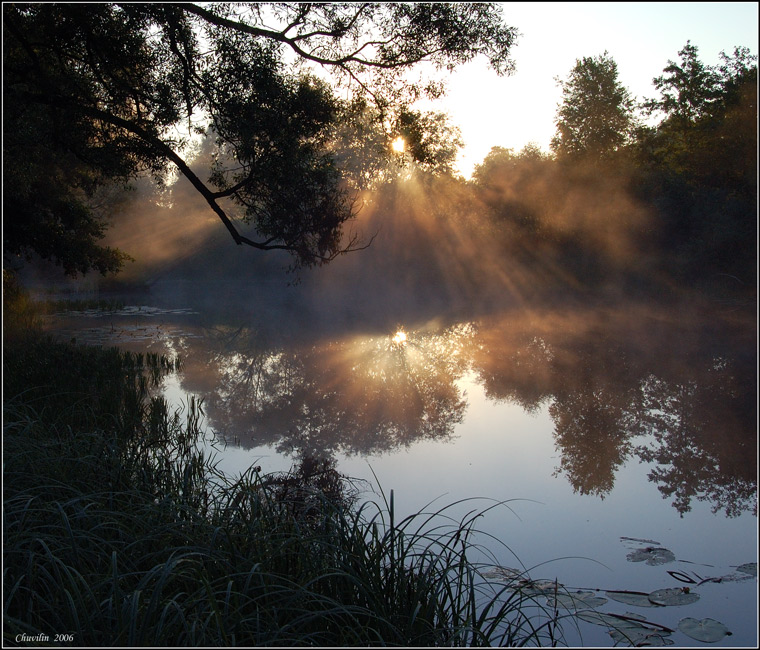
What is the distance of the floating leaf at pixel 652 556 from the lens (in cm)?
438

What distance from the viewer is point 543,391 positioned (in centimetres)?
1041

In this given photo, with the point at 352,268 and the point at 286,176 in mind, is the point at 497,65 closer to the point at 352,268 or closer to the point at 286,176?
the point at 286,176

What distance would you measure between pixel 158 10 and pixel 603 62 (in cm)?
3332

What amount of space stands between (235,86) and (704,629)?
6.70 meters

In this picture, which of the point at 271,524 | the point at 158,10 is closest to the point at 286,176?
the point at 158,10

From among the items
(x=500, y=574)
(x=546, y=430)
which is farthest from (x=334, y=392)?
(x=500, y=574)

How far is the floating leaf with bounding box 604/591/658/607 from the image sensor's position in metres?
3.74

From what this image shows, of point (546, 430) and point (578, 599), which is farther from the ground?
point (546, 430)

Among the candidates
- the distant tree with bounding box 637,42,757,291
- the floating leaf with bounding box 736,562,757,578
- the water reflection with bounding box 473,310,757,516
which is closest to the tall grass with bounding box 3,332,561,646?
the floating leaf with bounding box 736,562,757,578

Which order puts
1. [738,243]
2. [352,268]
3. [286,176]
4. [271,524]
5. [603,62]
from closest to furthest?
[271,524] < [286,176] < [738,243] < [352,268] < [603,62]

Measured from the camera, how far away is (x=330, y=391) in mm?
10531

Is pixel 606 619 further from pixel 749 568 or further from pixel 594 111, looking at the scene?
pixel 594 111

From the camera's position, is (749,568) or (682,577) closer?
(682,577)

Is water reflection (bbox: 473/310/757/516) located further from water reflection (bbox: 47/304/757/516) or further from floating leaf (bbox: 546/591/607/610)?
floating leaf (bbox: 546/591/607/610)
